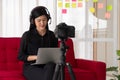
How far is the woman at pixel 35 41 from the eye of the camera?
2.81 m

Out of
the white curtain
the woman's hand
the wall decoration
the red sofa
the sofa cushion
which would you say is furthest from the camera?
the white curtain

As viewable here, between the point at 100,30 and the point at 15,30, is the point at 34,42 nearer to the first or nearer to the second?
the point at 100,30

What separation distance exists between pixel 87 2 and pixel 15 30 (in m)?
2.15

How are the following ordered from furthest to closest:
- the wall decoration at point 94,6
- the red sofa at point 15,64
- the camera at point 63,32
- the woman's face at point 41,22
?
the wall decoration at point 94,6 < the red sofa at point 15,64 < the woman's face at point 41,22 < the camera at point 63,32

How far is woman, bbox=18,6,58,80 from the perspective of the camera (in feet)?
9.21

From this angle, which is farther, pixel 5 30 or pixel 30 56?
pixel 5 30

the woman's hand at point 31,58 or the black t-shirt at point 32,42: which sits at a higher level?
the black t-shirt at point 32,42

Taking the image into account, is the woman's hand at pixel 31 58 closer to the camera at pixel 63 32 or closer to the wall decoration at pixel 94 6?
the camera at pixel 63 32

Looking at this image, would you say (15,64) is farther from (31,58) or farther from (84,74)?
(84,74)

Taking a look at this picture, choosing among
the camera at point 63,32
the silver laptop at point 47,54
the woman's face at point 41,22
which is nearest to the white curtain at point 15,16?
the woman's face at point 41,22

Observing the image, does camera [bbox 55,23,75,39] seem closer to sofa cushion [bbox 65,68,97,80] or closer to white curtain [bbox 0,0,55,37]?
sofa cushion [bbox 65,68,97,80]

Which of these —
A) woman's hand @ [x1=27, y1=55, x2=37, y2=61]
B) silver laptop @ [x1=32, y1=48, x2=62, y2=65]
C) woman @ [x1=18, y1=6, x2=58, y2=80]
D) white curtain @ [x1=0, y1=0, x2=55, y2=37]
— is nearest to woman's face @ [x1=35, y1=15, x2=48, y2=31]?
woman @ [x1=18, y1=6, x2=58, y2=80]

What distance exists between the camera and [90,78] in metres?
3.14

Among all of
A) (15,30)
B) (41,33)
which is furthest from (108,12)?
(15,30)
